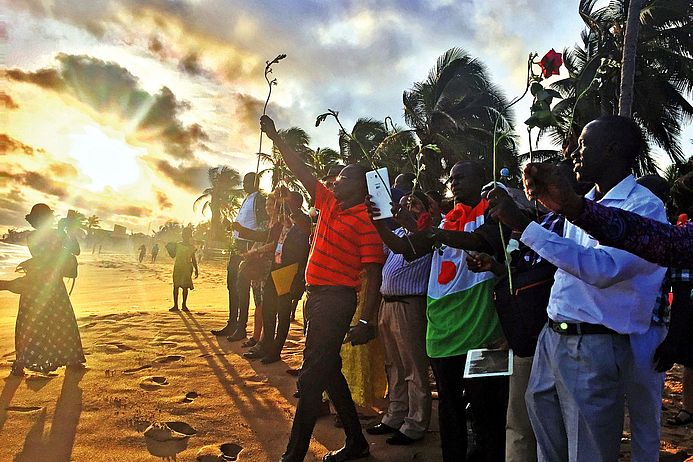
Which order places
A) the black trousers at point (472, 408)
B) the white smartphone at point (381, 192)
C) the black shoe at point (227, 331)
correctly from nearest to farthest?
the white smartphone at point (381, 192)
the black trousers at point (472, 408)
the black shoe at point (227, 331)

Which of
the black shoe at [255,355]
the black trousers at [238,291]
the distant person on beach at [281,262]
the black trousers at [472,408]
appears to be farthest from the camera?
the black trousers at [238,291]

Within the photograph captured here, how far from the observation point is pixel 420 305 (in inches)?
145

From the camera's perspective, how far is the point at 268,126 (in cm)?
331

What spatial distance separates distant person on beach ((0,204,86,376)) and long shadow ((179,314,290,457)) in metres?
1.44

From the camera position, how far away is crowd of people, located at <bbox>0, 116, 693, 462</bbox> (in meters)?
1.82

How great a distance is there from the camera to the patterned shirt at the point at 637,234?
4.49 feet

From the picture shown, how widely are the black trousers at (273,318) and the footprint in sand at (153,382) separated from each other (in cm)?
123

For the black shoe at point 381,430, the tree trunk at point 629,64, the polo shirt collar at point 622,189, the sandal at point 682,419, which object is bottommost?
the black shoe at point 381,430

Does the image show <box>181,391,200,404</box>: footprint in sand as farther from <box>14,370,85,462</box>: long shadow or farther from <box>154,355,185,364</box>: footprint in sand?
<box>154,355,185,364</box>: footprint in sand

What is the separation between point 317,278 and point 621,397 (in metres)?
1.76

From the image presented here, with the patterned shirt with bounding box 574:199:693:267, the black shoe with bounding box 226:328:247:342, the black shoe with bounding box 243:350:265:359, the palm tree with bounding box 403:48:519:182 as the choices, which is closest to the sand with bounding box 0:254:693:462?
the black shoe with bounding box 243:350:265:359

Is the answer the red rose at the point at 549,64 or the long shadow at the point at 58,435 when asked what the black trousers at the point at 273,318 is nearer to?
the long shadow at the point at 58,435

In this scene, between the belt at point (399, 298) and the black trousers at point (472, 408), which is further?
the belt at point (399, 298)

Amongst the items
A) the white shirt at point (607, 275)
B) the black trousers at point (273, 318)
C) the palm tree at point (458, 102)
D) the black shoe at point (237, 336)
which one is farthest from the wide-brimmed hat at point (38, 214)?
the palm tree at point (458, 102)
